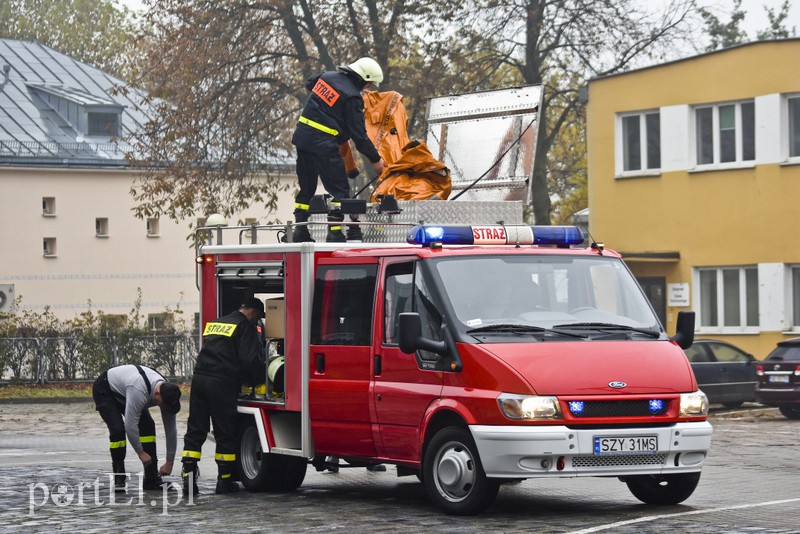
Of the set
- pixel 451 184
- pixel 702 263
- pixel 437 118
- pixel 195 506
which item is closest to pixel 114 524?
pixel 195 506

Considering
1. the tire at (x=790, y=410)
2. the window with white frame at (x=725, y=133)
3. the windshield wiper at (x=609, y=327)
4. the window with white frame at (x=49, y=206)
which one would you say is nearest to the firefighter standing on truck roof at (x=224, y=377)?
the windshield wiper at (x=609, y=327)

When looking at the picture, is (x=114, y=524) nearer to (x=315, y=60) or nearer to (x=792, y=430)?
(x=792, y=430)

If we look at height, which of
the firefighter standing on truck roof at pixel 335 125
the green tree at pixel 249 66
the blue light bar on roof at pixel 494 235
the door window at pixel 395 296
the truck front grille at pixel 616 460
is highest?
the green tree at pixel 249 66

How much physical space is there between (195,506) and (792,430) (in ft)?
42.5

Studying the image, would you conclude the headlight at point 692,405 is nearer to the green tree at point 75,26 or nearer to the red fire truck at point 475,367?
the red fire truck at point 475,367

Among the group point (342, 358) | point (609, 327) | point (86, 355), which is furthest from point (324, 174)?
point (86, 355)

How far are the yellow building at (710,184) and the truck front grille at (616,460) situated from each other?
22.1 meters

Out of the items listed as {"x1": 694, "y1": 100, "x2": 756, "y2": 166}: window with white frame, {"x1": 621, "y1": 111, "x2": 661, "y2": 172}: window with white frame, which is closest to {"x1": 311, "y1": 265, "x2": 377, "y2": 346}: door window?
{"x1": 694, "y1": 100, "x2": 756, "y2": 166}: window with white frame

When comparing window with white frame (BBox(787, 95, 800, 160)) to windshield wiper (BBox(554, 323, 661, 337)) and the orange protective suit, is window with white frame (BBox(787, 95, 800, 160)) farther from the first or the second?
windshield wiper (BBox(554, 323, 661, 337))

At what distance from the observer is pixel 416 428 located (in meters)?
11.7

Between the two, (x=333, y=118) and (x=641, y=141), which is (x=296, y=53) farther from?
(x=333, y=118)

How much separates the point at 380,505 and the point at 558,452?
2.19 meters

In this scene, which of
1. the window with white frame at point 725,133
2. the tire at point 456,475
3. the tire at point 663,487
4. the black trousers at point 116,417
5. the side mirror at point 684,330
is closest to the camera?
the tire at point 456,475

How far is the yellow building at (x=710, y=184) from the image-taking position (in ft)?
107
